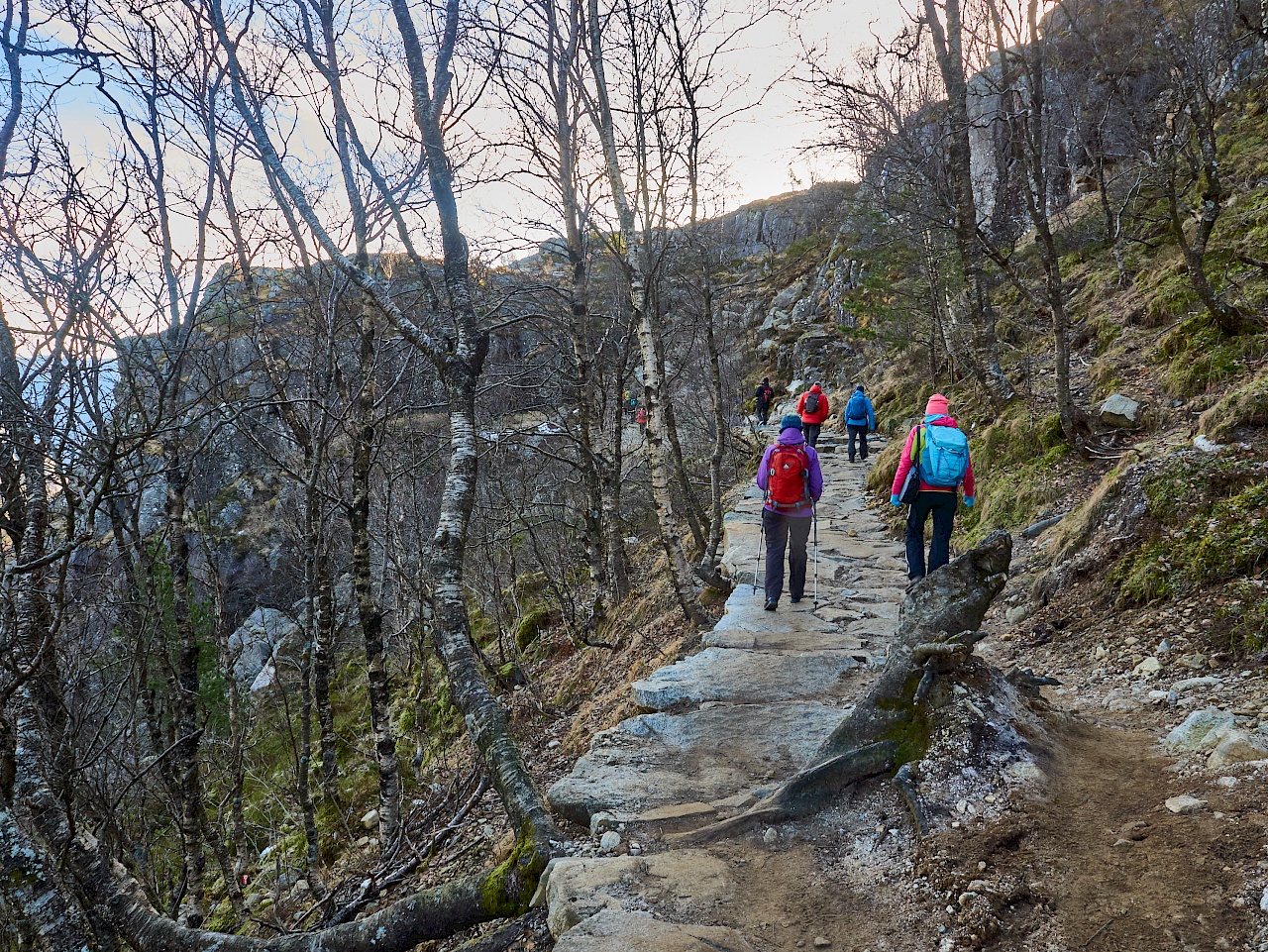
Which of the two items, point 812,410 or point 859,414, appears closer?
point 859,414

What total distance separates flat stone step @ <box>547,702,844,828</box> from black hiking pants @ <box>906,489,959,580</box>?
2.53 metres

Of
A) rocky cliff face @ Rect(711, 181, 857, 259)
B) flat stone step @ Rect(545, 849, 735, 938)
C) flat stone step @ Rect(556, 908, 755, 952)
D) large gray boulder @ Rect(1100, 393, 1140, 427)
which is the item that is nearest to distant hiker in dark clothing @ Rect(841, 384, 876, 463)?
large gray boulder @ Rect(1100, 393, 1140, 427)

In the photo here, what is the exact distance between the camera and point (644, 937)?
2316mm

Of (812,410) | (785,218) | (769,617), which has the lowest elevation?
(769,617)

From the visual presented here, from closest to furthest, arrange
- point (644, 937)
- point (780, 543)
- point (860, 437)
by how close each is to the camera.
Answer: point (644, 937) → point (780, 543) → point (860, 437)

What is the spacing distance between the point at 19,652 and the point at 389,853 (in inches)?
133

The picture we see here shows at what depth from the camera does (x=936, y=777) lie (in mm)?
2807

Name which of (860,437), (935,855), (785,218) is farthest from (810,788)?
(785,218)

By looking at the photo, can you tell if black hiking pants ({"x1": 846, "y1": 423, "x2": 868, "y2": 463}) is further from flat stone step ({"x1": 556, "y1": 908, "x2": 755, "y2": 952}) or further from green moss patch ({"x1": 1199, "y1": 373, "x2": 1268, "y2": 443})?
flat stone step ({"x1": 556, "y1": 908, "x2": 755, "y2": 952})

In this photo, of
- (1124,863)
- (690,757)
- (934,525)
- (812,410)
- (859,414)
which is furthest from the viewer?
(812,410)

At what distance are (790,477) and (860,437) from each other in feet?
34.7

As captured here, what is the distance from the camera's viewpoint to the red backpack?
666cm

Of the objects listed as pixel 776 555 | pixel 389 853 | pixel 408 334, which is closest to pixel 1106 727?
pixel 776 555

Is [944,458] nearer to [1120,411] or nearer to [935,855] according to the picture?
[1120,411]
